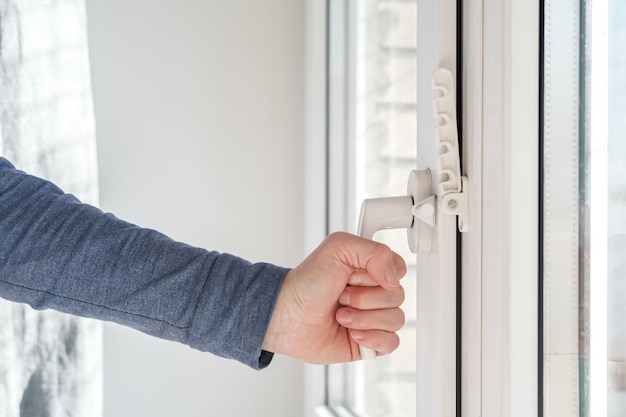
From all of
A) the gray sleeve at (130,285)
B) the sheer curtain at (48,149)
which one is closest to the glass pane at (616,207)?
the gray sleeve at (130,285)

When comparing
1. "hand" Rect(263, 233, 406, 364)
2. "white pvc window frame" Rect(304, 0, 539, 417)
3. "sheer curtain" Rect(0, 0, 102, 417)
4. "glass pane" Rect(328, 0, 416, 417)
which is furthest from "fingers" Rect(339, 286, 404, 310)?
"sheer curtain" Rect(0, 0, 102, 417)

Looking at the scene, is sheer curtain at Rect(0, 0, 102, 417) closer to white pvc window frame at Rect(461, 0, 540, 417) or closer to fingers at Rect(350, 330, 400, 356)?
fingers at Rect(350, 330, 400, 356)

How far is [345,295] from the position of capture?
29.7 inches

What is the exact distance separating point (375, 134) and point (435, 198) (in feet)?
1.76

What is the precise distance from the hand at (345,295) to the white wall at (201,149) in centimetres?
88

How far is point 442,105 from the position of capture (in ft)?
2.23

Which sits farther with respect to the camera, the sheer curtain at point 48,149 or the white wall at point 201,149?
the white wall at point 201,149

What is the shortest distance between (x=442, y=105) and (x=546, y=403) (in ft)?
1.00

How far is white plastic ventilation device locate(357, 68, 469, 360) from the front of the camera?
0.68 m

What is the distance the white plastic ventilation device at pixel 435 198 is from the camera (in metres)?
0.68

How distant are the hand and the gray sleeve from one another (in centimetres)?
3

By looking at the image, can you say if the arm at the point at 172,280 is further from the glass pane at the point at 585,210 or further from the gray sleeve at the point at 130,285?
the glass pane at the point at 585,210

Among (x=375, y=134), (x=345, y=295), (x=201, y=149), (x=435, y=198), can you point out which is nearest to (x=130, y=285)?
(x=345, y=295)

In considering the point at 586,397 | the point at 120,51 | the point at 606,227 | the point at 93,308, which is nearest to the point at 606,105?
the point at 606,227
